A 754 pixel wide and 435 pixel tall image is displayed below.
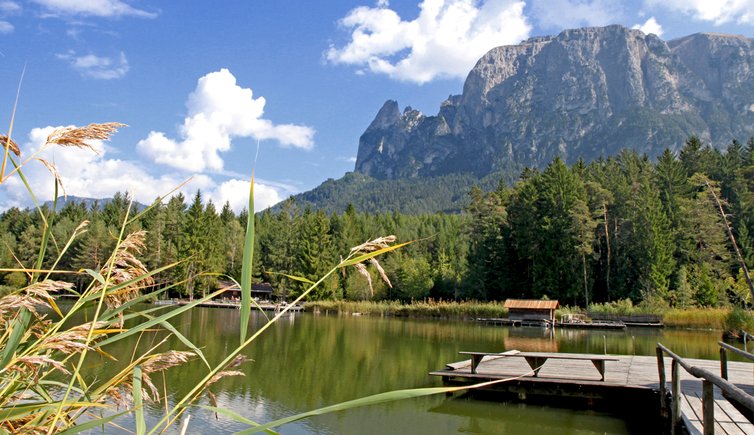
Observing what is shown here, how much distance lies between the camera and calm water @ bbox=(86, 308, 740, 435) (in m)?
9.46

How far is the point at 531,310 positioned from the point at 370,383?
2607 cm

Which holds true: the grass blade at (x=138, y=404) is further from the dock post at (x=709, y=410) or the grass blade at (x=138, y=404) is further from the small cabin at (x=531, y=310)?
the small cabin at (x=531, y=310)

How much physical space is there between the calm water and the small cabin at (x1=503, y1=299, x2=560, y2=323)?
36.4ft

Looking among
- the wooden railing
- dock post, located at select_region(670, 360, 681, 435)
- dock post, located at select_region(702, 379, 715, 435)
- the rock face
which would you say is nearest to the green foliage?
the wooden railing

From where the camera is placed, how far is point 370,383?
13211mm

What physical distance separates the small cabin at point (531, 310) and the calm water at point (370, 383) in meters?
11.1

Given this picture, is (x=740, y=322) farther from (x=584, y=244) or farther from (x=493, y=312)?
(x=584, y=244)

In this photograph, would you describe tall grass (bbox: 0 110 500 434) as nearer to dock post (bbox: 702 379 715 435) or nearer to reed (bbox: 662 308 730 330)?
dock post (bbox: 702 379 715 435)

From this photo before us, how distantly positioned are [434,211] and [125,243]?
174720 mm

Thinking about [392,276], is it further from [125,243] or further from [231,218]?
[125,243]

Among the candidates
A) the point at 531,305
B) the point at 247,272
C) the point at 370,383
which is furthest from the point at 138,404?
the point at 531,305

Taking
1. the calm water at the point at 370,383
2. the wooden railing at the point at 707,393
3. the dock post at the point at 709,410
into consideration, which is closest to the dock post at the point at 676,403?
the wooden railing at the point at 707,393

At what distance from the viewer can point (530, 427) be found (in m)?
9.47

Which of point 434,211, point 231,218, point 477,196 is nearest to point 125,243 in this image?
point 477,196
